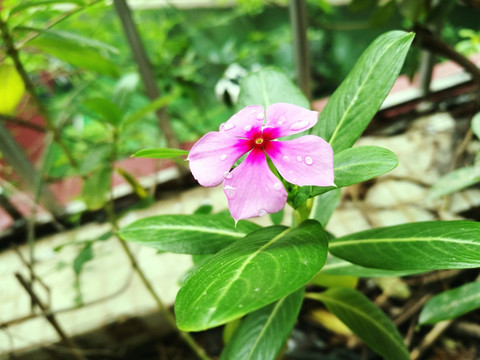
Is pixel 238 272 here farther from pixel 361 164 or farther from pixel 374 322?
pixel 374 322

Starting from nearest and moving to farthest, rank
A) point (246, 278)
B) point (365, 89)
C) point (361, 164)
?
point (246, 278)
point (361, 164)
point (365, 89)

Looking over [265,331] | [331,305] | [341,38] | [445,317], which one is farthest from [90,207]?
[341,38]

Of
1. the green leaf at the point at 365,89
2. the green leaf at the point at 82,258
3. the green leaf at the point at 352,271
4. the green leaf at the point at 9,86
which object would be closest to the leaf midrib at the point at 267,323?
the green leaf at the point at 352,271

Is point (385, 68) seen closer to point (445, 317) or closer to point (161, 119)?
point (445, 317)

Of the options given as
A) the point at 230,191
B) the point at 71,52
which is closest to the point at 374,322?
the point at 230,191

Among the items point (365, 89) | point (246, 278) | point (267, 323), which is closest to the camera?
→ point (246, 278)

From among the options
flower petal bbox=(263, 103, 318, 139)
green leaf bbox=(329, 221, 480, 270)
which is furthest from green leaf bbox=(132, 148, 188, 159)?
green leaf bbox=(329, 221, 480, 270)

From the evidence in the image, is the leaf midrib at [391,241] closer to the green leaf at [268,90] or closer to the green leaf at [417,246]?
the green leaf at [417,246]
